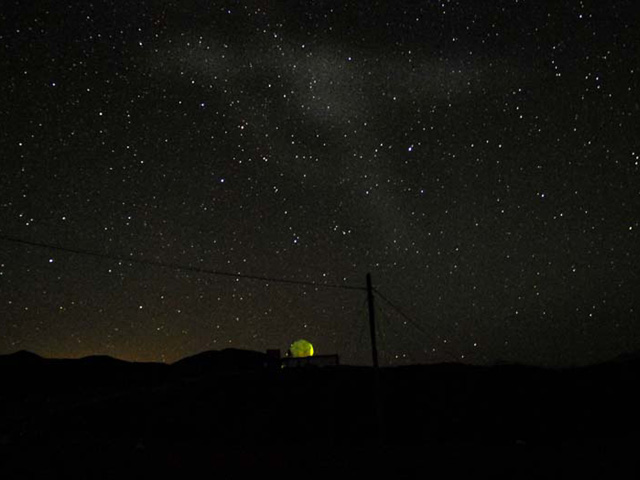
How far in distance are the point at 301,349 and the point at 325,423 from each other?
412 inches

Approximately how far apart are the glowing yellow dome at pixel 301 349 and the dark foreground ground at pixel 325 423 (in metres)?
4.35

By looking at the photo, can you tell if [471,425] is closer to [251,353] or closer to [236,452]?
[236,452]

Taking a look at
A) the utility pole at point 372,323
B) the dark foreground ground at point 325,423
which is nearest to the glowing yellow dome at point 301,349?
the dark foreground ground at point 325,423

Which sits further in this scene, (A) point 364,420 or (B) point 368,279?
(A) point 364,420

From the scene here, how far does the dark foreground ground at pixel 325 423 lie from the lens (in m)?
15.6

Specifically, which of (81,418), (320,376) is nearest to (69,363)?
(81,418)

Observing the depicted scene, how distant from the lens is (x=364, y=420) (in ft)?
82.9

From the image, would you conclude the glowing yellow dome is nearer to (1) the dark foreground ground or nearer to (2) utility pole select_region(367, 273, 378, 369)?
(1) the dark foreground ground

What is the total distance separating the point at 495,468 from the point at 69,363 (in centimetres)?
3781

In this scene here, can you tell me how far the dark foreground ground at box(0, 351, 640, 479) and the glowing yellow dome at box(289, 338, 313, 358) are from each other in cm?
435

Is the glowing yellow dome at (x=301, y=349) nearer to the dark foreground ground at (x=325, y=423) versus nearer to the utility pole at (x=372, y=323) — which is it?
the dark foreground ground at (x=325, y=423)

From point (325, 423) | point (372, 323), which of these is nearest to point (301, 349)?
point (325, 423)

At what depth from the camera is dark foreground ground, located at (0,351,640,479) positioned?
15609 millimetres

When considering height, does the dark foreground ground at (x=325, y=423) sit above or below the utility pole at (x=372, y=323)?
below
